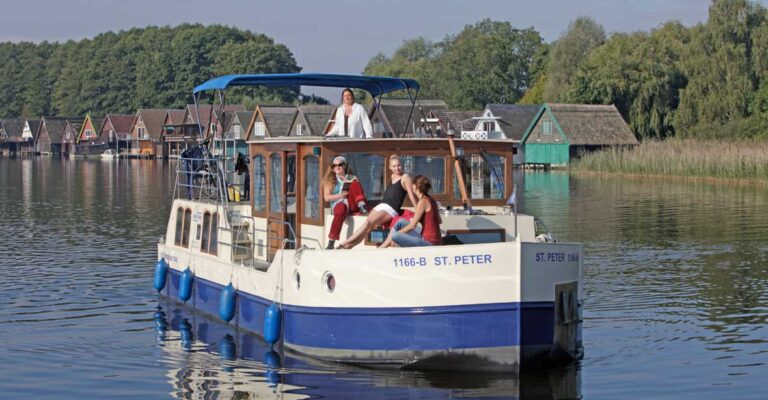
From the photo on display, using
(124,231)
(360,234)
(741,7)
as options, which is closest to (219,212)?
(360,234)

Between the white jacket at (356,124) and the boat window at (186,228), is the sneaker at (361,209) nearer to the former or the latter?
the white jacket at (356,124)

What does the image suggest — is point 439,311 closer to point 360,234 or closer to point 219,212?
point 360,234

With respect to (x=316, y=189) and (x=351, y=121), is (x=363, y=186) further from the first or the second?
(x=351, y=121)

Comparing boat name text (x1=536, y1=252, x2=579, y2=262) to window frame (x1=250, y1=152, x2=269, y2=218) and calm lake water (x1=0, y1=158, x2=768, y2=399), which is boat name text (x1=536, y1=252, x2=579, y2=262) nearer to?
calm lake water (x1=0, y1=158, x2=768, y2=399)

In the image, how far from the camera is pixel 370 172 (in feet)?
57.5

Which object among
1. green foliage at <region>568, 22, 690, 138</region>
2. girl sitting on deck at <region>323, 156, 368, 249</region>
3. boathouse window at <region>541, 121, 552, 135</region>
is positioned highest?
green foliage at <region>568, 22, 690, 138</region>

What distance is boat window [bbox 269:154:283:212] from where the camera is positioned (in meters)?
18.3

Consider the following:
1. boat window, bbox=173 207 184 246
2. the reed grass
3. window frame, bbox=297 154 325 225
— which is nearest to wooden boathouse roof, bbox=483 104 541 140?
the reed grass

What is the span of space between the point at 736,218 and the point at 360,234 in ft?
85.0

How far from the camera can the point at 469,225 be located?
16.9 metres

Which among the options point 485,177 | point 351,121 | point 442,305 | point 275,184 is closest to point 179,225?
point 275,184

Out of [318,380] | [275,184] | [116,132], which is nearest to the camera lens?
[318,380]

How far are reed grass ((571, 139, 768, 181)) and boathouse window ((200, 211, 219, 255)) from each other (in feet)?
135

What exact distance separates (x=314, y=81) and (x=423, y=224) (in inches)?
245
